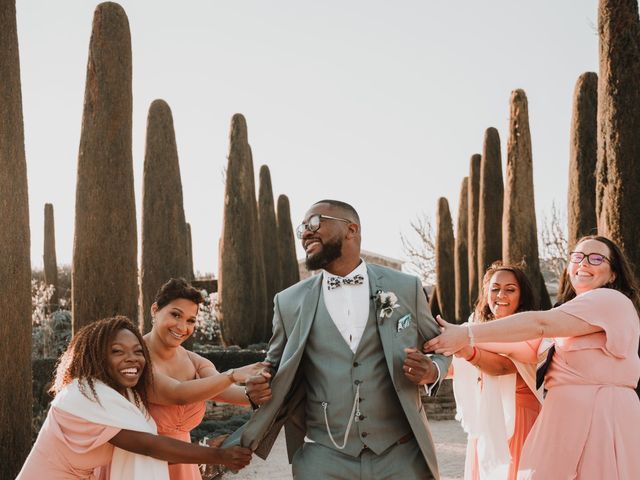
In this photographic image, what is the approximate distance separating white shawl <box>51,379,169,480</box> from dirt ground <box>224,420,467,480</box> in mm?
6113

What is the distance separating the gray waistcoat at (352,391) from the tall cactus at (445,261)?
941 inches

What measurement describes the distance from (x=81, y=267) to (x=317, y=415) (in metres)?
6.30

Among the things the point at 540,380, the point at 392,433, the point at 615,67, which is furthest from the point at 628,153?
the point at 392,433

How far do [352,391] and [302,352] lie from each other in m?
0.36

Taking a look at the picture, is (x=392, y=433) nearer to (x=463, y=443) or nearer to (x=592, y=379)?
(x=592, y=379)

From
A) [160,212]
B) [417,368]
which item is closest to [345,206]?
[417,368]

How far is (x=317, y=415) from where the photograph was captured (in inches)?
179

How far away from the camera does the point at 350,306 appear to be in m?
4.68

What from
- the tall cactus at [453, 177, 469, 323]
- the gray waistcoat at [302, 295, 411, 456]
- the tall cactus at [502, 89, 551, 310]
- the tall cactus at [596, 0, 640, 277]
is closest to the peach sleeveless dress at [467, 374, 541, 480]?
the gray waistcoat at [302, 295, 411, 456]

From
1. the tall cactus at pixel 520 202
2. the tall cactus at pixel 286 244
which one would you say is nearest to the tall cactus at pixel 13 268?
the tall cactus at pixel 520 202

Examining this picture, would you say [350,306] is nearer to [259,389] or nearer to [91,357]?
[259,389]

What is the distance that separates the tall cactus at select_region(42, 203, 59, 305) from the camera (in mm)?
34062

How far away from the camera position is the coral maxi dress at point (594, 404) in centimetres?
455


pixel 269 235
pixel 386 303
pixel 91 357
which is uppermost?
pixel 269 235
